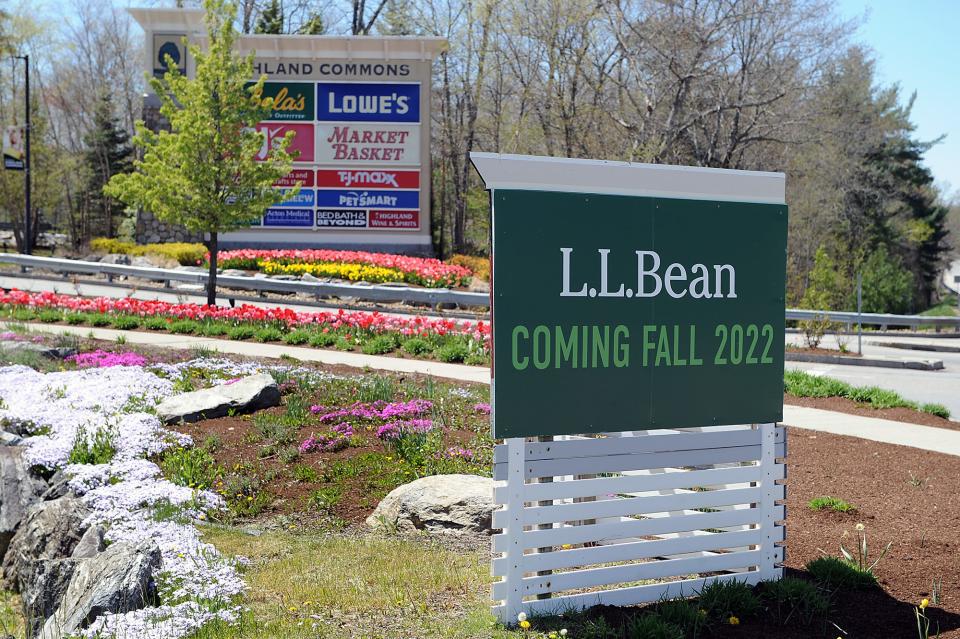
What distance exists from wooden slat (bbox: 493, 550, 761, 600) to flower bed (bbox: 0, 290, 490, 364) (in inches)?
348

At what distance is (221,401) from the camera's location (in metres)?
9.38

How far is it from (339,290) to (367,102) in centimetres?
1100

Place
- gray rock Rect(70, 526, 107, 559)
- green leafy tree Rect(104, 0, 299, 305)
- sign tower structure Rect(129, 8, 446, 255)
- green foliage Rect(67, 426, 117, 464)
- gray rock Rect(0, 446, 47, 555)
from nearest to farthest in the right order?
gray rock Rect(70, 526, 107, 559) → gray rock Rect(0, 446, 47, 555) → green foliage Rect(67, 426, 117, 464) → green leafy tree Rect(104, 0, 299, 305) → sign tower structure Rect(129, 8, 446, 255)

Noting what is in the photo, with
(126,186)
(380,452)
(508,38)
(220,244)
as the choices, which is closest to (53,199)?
(220,244)

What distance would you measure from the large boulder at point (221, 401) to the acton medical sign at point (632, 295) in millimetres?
5414

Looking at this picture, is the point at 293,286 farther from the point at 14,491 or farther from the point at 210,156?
the point at 14,491

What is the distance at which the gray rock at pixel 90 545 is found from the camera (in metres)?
5.90

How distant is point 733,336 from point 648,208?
91 cm

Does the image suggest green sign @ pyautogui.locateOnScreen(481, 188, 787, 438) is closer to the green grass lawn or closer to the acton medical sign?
the acton medical sign

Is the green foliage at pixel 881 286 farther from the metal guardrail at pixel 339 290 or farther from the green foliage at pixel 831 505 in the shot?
the green foliage at pixel 831 505

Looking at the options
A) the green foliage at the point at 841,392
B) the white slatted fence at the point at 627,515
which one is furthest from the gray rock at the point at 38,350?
the green foliage at the point at 841,392

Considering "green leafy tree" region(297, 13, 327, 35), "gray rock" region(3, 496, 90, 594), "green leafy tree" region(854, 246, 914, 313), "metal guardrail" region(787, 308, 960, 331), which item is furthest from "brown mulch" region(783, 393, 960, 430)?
"green leafy tree" region(297, 13, 327, 35)

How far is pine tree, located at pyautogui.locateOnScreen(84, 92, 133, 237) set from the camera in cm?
5150

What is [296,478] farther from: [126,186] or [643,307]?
[126,186]
